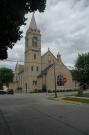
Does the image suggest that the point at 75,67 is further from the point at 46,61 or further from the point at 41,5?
the point at 41,5

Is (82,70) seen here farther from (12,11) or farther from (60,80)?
(12,11)

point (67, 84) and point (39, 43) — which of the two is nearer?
point (67, 84)

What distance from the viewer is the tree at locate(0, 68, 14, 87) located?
124 meters

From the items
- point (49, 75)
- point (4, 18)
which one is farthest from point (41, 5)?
point (49, 75)

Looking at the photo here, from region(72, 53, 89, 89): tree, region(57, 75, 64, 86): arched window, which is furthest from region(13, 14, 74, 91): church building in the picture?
region(72, 53, 89, 89): tree

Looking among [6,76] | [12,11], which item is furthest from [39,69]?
[12,11]

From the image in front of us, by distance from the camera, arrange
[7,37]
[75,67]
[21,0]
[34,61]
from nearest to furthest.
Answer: [21,0] < [7,37] < [75,67] < [34,61]

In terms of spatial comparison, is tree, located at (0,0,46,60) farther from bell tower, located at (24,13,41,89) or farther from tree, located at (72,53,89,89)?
bell tower, located at (24,13,41,89)

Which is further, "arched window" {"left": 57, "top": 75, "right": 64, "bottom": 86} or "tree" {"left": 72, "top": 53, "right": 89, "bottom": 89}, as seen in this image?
"arched window" {"left": 57, "top": 75, "right": 64, "bottom": 86}

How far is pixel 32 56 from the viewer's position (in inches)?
3556

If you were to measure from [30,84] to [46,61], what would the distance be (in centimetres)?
1061

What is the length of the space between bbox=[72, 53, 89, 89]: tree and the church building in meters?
24.0

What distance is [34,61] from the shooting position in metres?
90.6

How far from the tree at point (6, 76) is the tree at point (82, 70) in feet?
221
